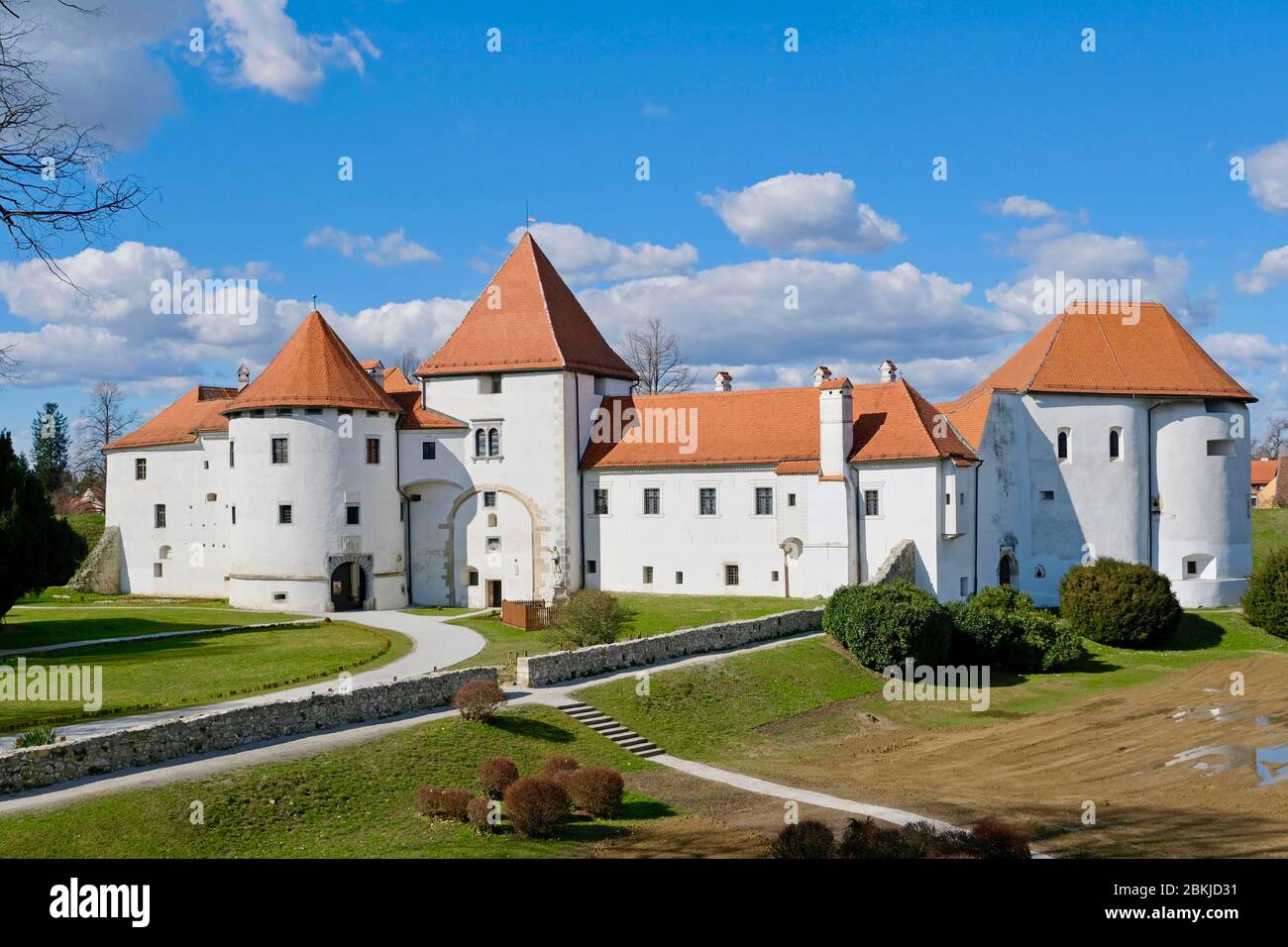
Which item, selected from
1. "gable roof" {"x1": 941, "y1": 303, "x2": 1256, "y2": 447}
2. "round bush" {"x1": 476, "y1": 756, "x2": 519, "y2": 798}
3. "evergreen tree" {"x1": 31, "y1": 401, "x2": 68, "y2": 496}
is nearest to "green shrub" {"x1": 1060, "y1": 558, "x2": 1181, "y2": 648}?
"gable roof" {"x1": 941, "y1": 303, "x2": 1256, "y2": 447}

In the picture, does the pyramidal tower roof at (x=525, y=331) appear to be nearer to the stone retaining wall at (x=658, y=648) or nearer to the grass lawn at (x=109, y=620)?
the grass lawn at (x=109, y=620)

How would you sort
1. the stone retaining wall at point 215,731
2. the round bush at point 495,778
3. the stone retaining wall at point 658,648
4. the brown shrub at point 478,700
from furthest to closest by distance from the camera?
the stone retaining wall at point 658,648 → the brown shrub at point 478,700 → the round bush at point 495,778 → the stone retaining wall at point 215,731

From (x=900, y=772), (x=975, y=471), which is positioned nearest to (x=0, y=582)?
(x=900, y=772)

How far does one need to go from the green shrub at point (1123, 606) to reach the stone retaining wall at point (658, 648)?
34.5ft

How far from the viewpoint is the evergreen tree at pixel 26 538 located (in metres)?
31.8

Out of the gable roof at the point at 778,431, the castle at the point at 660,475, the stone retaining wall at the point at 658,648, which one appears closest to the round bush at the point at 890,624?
the stone retaining wall at the point at 658,648

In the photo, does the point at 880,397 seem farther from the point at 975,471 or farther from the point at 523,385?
the point at 523,385

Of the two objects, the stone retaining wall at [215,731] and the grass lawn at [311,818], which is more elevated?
the stone retaining wall at [215,731]

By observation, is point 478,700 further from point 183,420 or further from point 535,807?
point 183,420

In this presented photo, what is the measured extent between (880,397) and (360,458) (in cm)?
1990

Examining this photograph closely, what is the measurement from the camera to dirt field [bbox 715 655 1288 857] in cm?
1970

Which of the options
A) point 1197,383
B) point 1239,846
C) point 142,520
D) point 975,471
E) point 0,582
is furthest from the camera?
point 142,520

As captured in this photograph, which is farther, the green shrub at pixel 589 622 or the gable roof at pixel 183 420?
the gable roof at pixel 183 420

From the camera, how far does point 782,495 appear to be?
41.5 meters
